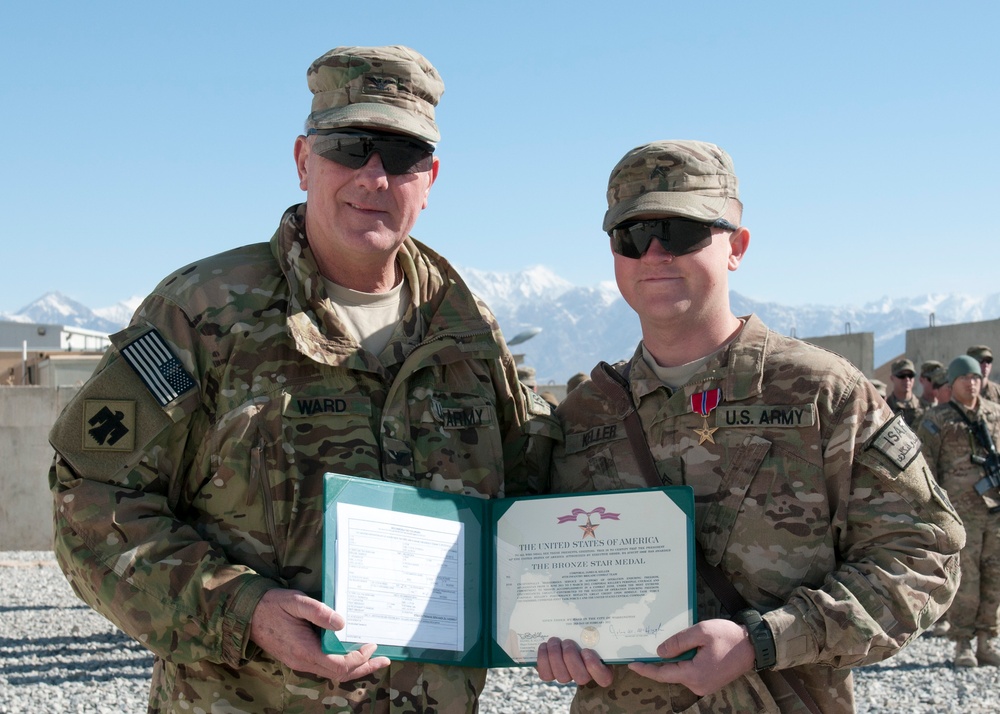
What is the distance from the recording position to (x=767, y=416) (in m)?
3.23

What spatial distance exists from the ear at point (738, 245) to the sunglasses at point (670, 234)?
0.16m

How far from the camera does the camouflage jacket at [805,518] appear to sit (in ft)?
9.87

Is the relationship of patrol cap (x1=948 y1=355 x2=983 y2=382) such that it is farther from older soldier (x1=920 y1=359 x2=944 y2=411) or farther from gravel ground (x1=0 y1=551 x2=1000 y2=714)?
older soldier (x1=920 y1=359 x2=944 y2=411)

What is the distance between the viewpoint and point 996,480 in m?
9.70

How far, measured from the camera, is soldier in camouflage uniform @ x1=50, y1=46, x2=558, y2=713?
2.87 meters

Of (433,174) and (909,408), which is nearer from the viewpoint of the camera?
(433,174)

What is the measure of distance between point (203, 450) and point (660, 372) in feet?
4.85

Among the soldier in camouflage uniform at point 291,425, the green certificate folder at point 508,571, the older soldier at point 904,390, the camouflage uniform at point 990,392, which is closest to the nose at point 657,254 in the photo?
the soldier in camouflage uniform at point 291,425

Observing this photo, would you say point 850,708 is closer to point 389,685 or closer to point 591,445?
point 591,445

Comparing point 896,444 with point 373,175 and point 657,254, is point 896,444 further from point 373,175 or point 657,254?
point 373,175

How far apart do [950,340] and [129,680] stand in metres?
17.4

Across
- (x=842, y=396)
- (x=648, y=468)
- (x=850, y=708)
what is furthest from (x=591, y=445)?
(x=850, y=708)

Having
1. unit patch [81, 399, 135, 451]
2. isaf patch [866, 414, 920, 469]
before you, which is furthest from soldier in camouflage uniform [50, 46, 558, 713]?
isaf patch [866, 414, 920, 469]

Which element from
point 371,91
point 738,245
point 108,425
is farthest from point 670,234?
point 108,425
